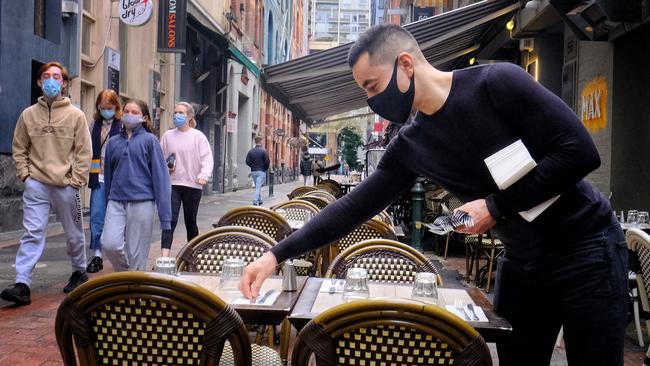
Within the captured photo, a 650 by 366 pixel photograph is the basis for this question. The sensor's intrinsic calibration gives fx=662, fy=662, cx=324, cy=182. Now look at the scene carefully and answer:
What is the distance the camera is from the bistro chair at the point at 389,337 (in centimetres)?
180

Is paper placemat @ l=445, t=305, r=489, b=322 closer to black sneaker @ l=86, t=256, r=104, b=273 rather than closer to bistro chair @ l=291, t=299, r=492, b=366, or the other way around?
bistro chair @ l=291, t=299, r=492, b=366

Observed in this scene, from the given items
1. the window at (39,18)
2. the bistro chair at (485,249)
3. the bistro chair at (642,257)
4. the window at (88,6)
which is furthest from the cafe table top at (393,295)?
the window at (88,6)

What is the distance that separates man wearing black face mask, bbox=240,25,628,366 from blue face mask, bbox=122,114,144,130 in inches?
137

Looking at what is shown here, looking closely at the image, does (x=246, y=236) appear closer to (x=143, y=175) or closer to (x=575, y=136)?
(x=143, y=175)

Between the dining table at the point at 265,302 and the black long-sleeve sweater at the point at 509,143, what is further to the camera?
the dining table at the point at 265,302

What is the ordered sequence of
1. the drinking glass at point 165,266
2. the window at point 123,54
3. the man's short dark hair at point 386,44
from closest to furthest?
1. the man's short dark hair at point 386,44
2. the drinking glass at point 165,266
3. the window at point 123,54

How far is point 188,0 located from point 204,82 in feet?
20.0

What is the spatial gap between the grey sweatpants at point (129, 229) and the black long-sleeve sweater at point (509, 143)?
3508mm

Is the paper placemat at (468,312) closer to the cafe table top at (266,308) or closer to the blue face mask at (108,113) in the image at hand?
the cafe table top at (266,308)

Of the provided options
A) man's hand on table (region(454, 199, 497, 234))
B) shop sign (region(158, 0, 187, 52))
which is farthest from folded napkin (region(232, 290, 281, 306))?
shop sign (region(158, 0, 187, 52))

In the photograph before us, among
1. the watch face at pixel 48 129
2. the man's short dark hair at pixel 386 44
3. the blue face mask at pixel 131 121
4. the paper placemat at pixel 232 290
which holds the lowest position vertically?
the paper placemat at pixel 232 290

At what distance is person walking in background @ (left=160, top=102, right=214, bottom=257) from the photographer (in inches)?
288

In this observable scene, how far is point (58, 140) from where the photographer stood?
584 cm

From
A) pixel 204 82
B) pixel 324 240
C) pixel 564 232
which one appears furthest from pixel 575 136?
pixel 204 82
